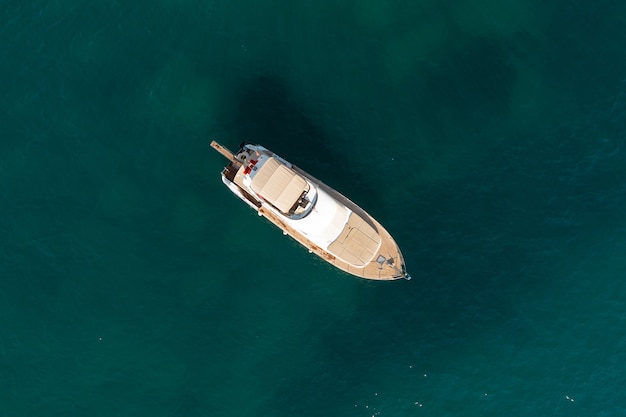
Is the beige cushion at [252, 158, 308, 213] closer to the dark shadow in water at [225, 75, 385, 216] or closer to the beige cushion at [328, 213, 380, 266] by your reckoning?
the beige cushion at [328, 213, 380, 266]

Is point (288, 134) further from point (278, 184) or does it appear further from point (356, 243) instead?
point (356, 243)

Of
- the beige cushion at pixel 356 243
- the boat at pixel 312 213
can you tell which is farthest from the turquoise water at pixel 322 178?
the beige cushion at pixel 356 243

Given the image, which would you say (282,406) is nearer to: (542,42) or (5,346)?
(5,346)

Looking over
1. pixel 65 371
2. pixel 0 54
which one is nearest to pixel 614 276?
pixel 65 371

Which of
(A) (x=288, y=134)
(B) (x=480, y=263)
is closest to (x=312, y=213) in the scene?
(A) (x=288, y=134)

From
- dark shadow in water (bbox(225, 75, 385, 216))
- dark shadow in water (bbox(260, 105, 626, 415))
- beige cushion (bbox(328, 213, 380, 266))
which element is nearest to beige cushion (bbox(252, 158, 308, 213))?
beige cushion (bbox(328, 213, 380, 266))
